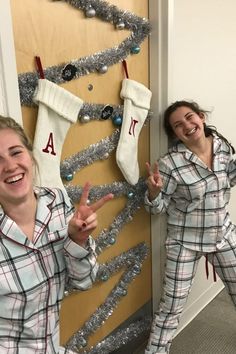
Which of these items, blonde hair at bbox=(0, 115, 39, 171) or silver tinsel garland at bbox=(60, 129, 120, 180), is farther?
silver tinsel garland at bbox=(60, 129, 120, 180)

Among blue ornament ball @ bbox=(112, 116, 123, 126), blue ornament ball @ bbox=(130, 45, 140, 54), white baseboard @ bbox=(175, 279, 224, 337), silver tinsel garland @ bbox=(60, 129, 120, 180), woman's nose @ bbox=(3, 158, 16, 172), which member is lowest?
white baseboard @ bbox=(175, 279, 224, 337)

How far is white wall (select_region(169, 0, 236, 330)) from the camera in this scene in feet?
5.90

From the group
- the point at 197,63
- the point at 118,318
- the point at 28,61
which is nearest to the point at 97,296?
the point at 118,318

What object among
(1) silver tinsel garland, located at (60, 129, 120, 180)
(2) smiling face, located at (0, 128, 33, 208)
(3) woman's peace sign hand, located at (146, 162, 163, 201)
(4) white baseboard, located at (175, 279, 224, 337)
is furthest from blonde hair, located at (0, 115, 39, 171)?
(4) white baseboard, located at (175, 279, 224, 337)

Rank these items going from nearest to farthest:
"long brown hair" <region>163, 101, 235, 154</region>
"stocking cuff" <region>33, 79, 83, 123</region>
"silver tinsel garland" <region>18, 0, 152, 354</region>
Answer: "stocking cuff" <region>33, 79, 83, 123</region>
"silver tinsel garland" <region>18, 0, 152, 354</region>
"long brown hair" <region>163, 101, 235, 154</region>

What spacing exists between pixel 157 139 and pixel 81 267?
821mm

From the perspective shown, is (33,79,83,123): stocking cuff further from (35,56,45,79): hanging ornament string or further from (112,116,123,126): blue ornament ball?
(112,116,123,126): blue ornament ball

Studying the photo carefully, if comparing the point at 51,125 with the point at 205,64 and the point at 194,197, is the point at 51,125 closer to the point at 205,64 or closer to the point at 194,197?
the point at 194,197

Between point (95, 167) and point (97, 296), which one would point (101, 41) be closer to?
point (95, 167)

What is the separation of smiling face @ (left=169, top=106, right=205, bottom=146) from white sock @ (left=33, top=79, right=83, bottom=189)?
0.51 m

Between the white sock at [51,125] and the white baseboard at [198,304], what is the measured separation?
47.3 inches

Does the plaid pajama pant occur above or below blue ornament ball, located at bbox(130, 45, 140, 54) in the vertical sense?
below

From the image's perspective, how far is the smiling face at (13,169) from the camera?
3.54 ft

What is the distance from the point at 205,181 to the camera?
5.64ft
